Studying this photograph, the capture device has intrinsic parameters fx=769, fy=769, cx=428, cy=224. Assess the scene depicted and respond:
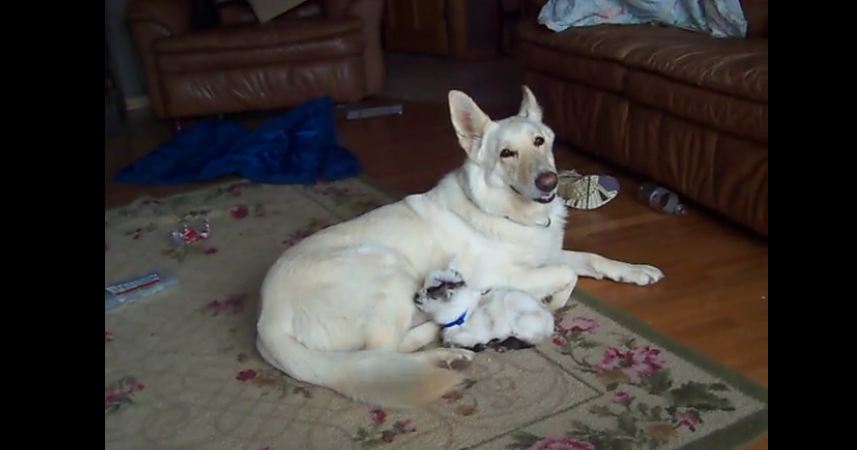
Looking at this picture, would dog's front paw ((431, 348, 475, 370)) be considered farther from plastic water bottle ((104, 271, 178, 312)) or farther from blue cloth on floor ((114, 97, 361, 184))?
blue cloth on floor ((114, 97, 361, 184))

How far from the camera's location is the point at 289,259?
192 centimetres

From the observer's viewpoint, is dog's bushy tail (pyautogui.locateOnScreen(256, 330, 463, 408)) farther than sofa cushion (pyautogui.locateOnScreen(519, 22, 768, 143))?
No

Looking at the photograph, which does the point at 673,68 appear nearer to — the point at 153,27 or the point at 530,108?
the point at 530,108

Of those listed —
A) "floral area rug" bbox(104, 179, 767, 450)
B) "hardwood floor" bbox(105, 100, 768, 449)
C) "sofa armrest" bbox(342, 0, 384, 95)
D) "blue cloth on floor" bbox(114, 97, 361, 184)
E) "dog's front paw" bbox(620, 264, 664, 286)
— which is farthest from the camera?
"sofa armrest" bbox(342, 0, 384, 95)

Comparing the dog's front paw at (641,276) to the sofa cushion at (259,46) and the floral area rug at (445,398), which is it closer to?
the floral area rug at (445,398)

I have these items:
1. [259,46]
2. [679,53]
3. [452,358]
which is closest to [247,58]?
[259,46]

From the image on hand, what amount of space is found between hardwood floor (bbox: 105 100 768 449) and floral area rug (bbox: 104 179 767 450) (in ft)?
0.31

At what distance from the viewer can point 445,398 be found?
1741mm

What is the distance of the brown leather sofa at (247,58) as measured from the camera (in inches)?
174

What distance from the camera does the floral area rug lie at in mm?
1602

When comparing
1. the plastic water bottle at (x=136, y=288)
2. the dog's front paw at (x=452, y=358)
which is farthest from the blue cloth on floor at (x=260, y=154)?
the dog's front paw at (x=452, y=358)

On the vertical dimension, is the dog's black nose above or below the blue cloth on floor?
above

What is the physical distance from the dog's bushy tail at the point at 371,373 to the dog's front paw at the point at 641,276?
2.38 ft

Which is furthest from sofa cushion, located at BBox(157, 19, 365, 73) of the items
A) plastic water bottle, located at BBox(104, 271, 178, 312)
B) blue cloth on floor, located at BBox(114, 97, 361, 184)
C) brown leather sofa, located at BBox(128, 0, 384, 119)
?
plastic water bottle, located at BBox(104, 271, 178, 312)
